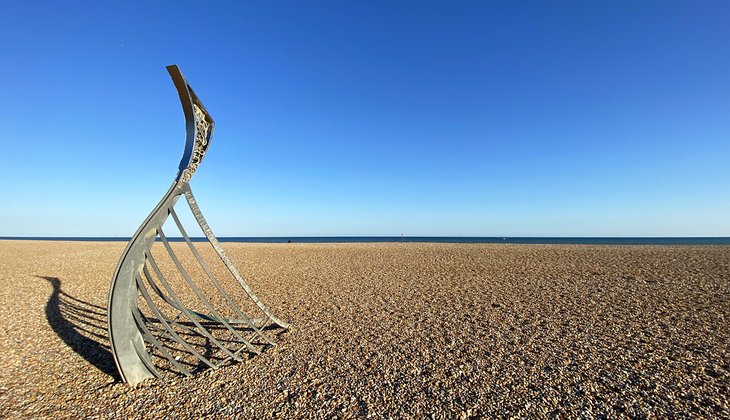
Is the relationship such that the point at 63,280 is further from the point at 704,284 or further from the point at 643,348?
the point at 704,284

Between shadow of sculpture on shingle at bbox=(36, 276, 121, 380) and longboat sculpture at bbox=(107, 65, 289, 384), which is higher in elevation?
longboat sculpture at bbox=(107, 65, 289, 384)

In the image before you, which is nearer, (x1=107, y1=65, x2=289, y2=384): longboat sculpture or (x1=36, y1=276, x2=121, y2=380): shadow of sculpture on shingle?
(x1=107, y1=65, x2=289, y2=384): longboat sculpture

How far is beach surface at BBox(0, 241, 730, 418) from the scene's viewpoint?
4.30 meters

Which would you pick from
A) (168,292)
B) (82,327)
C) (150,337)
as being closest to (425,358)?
(150,337)

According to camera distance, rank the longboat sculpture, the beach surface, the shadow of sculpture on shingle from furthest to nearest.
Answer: the shadow of sculpture on shingle, the longboat sculpture, the beach surface

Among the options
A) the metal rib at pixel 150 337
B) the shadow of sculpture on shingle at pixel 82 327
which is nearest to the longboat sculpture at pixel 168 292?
the metal rib at pixel 150 337

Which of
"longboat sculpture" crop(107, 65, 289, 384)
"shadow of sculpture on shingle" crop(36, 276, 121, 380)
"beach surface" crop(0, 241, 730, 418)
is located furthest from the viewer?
"shadow of sculpture on shingle" crop(36, 276, 121, 380)

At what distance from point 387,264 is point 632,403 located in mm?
14843

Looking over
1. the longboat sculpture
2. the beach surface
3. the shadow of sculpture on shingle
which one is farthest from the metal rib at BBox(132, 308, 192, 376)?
the shadow of sculpture on shingle

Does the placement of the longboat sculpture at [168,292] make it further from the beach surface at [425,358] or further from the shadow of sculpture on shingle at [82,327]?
the shadow of sculpture on shingle at [82,327]

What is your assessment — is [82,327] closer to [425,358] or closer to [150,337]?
[150,337]

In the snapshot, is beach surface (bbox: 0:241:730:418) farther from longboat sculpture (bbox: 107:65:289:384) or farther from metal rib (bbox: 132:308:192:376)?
longboat sculpture (bbox: 107:65:289:384)

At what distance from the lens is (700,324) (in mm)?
7305

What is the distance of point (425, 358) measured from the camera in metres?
5.73
